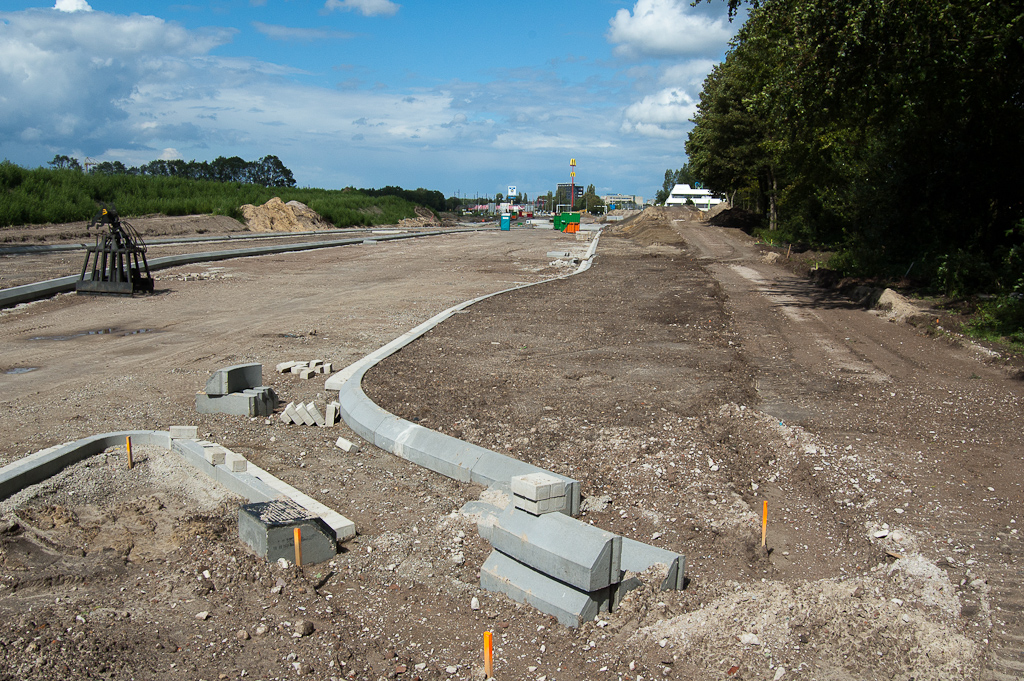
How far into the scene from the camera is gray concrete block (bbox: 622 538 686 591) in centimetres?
413

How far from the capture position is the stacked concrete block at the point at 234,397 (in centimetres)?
742

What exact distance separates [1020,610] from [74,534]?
5.95m

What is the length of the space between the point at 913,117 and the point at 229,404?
1628 centimetres

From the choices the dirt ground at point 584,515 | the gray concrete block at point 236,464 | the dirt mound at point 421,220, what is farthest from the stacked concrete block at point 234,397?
the dirt mound at point 421,220

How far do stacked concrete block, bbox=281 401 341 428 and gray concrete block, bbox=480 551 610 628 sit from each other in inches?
136

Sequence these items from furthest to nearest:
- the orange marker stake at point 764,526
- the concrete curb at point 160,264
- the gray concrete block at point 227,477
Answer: the concrete curb at point 160,264 < the gray concrete block at point 227,477 < the orange marker stake at point 764,526

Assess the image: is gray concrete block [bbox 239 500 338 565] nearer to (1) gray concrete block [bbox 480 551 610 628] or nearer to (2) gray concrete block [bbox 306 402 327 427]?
(1) gray concrete block [bbox 480 551 610 628]

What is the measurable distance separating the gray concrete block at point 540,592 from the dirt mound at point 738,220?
4854 centimetres

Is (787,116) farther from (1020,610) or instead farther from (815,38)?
(1020,610)

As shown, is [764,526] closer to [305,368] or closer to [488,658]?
[488,658]

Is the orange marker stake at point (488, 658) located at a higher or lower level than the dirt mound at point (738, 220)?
lower

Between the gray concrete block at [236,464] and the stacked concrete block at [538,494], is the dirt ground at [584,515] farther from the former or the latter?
the stacked concrete block at [538,494]

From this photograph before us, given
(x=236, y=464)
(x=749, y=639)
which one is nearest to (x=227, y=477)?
(x=236, y=464)

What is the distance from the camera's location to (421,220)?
259ft
